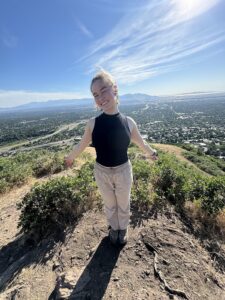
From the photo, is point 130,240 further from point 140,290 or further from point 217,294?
point 217,294

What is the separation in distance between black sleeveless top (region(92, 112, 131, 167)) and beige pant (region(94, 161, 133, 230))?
8 centimetres

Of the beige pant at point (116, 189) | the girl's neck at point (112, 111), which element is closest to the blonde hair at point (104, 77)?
the girl's neck at point (112, 111)

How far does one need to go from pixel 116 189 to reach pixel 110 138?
54 centimetres

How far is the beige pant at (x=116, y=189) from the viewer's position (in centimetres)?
238

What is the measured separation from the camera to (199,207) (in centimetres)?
Result: 327

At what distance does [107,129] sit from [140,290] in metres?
1.47

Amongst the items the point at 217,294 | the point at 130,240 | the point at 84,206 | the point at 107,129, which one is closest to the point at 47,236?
the point at 84,206

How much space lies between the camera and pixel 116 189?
95.8 inches

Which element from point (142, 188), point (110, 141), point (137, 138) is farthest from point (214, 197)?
point (110, 141)

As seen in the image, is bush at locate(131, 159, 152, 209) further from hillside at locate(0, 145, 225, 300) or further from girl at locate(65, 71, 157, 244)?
girl at locate(65, 71, 157, 244)

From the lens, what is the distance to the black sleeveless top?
2.29 m

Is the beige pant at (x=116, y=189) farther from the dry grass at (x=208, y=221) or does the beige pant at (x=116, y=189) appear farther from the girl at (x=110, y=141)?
the dry grass at (x=208, y=221)

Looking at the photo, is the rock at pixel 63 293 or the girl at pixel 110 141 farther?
the girl at pixel 110 141

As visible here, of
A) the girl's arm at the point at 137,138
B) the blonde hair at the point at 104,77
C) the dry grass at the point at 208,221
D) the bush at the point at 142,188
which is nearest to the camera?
the blonde hair at the point at 104,77
